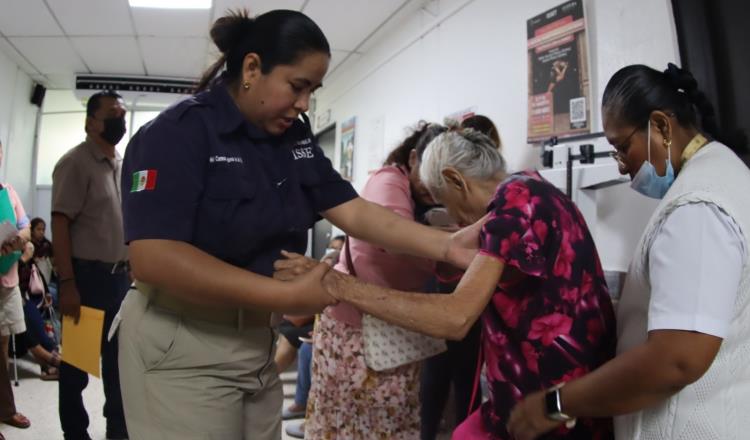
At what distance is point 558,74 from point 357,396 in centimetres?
164

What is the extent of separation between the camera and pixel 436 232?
1332 millimetres

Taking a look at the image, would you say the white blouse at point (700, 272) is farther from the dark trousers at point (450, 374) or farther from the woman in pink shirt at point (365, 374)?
the dark trousers at point (450, 374)

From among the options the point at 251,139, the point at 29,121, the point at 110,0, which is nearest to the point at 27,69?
the point at 29,121

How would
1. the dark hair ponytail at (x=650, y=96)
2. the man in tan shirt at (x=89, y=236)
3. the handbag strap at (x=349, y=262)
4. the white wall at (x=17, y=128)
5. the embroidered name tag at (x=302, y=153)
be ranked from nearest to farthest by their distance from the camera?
1. the dark hair ponytail at (x=650, y=96)
2. the embroidered name tag at (x=302, y=153)
3. the handbag strap at (x=349, y=262)
4. the man in tan shirt at (x=89, y=236)
5. the white wall at (x=17, y=128)

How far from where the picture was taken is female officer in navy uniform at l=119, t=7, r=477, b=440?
862 millimetres

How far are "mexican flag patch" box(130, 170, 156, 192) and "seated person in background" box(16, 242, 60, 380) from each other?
326cm

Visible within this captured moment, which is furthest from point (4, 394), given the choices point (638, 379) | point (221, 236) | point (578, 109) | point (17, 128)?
point (17, 128)

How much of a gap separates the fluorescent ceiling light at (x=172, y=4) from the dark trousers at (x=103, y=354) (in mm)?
2712

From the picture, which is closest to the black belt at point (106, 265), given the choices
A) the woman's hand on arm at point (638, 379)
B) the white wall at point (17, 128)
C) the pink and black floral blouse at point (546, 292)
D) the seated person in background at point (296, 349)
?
the seated person in background at point (296, 349)

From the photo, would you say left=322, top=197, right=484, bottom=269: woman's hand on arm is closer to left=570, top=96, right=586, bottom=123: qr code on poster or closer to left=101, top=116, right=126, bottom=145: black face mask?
left=570, top=96, right=586, bottom=123: qr code on poster

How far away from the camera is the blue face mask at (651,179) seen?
967 millimetres

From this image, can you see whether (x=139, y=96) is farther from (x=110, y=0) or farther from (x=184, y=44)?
(x=110, y=0)

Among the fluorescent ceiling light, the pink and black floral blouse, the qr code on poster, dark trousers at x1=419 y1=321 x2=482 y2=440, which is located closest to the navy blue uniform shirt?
the pink and black floral blouse

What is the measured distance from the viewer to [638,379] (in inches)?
31.8
